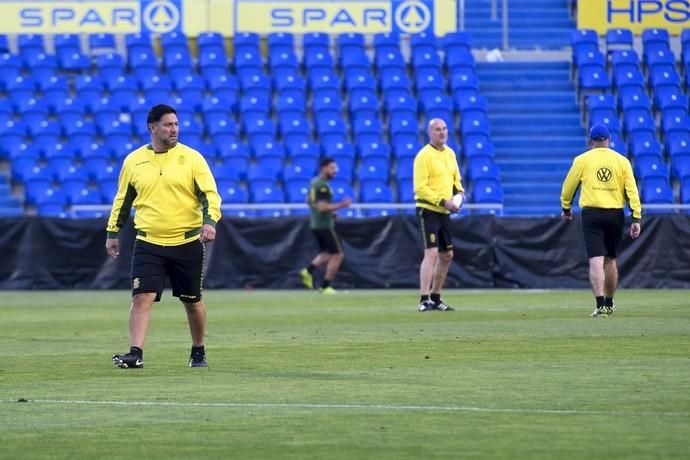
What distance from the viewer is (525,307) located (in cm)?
2108

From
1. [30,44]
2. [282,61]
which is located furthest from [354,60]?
[30,44]

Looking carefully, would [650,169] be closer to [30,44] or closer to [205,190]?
[30,44]

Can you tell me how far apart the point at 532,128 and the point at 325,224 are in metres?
8.24

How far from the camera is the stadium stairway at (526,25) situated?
3641 cm

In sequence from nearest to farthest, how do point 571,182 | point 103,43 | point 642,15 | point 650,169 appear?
point 571,182 < point 650,169 < point 103,43 < point 642,15

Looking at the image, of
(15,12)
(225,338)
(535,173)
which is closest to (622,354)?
(225,338)

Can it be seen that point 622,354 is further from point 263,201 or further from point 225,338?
point 263,201

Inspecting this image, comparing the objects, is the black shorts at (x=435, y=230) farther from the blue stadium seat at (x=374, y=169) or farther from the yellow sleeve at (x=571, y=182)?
the blue stadium seat at (x=374, y=169)

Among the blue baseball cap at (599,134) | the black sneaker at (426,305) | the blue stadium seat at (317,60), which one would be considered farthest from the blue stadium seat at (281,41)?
the blue baseball cap at (599,134)

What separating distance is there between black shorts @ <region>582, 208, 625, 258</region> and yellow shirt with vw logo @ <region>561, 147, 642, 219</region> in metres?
0.07

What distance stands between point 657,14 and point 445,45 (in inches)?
201

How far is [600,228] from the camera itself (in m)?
18.5

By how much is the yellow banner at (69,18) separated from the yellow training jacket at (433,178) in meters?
16.5

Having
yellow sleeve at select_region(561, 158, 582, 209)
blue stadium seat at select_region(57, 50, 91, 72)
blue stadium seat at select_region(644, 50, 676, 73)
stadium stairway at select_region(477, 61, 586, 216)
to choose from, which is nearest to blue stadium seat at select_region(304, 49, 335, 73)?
stadium stairway at select_region(477, 61, 586, 216)
